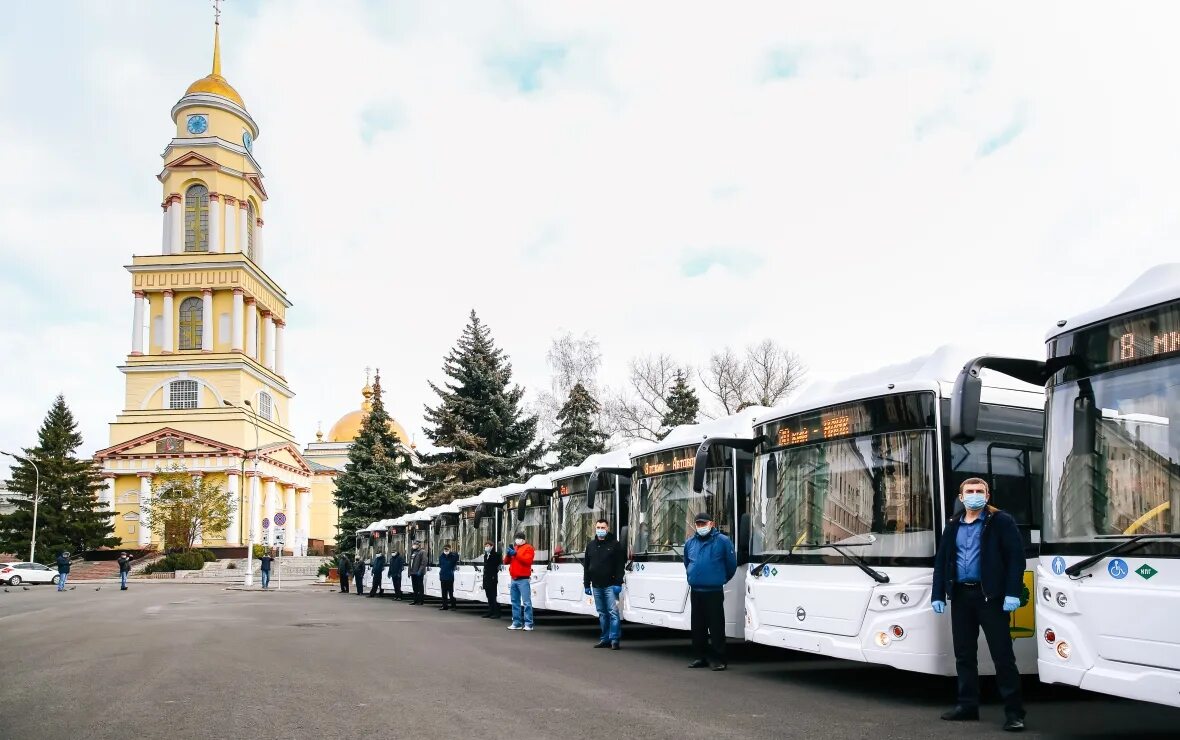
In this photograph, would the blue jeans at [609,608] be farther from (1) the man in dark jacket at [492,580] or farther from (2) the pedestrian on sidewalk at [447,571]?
(2) the pedestrian on sidewalk at [447,571]

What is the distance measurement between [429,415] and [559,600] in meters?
35.4

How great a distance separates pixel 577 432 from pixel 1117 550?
1665 inches

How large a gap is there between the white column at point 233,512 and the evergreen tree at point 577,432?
126ft

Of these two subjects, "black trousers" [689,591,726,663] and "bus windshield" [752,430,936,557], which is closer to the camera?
"bus windshield" [752,430,936,557]

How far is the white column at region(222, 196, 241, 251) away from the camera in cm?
9125

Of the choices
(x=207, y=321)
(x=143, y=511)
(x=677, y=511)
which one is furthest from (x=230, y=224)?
(x=677, y=511)

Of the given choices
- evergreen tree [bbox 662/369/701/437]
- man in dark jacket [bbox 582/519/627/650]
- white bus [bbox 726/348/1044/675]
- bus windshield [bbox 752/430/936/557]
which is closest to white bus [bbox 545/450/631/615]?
man in dark jacket [bbox 582/519/627/650]

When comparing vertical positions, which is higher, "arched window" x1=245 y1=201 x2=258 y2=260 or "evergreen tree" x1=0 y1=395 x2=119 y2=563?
"arched window" x1=245 y1=201 x2=258 y2=260

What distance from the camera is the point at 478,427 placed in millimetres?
A: 51844

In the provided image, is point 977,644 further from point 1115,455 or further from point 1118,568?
point 1115,455

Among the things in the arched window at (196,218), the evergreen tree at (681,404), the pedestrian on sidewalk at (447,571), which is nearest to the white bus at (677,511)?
the pedestrian on sidewalk at (447,571)

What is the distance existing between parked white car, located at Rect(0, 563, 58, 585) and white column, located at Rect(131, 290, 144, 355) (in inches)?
1295

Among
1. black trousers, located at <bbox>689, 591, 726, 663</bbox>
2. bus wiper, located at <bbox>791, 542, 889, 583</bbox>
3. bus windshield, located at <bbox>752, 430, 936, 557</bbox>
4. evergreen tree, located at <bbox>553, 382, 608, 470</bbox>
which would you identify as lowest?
black trousers, located at <bbox>689, 591, 726, 663</bbox>

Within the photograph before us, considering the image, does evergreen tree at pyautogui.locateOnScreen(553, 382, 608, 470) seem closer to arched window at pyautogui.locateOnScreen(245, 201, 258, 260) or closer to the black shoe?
the black shoe
